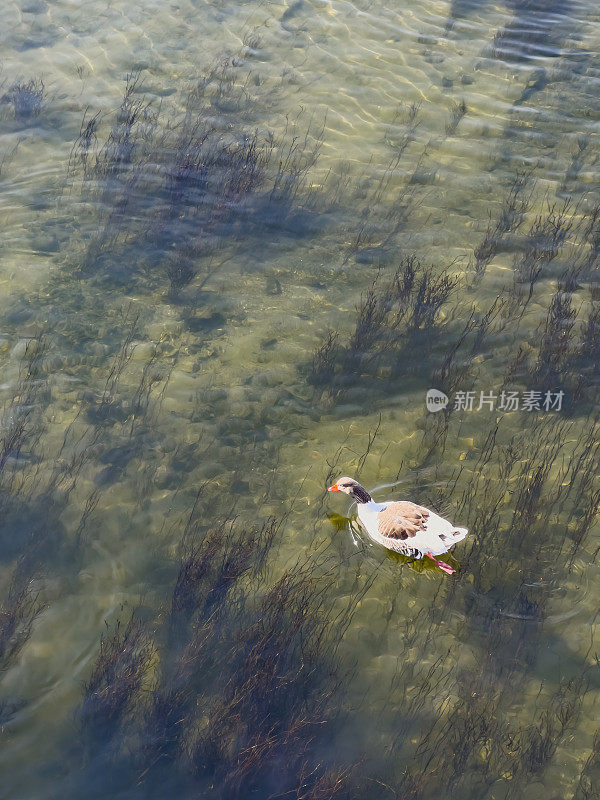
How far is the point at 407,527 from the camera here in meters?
5.36

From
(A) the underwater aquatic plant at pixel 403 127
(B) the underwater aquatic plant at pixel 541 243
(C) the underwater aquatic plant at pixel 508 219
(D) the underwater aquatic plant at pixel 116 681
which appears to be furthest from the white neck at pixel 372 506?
(A) the underwater aquatic plant at pixel 403 127

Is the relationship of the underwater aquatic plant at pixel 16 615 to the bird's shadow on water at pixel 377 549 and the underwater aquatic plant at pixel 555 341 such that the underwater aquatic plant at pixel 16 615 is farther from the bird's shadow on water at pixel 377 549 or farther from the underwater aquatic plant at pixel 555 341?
the underwater aquatic plant at pixel 555 341

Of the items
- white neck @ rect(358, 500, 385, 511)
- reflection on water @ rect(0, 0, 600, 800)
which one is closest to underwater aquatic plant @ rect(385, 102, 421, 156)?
reflection on water @ rect(0, 0, 600, 800)

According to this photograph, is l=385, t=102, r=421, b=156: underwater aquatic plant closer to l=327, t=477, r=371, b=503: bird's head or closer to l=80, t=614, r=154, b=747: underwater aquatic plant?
l=327, t=477, r=371, b=503: bird's head

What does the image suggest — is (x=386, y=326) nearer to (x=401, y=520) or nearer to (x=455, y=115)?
(x=401, y=520)

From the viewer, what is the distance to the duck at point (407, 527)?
17.5ft

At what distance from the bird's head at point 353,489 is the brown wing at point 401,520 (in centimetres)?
20

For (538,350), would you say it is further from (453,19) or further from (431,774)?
(453,19)

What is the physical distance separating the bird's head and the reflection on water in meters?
0.30

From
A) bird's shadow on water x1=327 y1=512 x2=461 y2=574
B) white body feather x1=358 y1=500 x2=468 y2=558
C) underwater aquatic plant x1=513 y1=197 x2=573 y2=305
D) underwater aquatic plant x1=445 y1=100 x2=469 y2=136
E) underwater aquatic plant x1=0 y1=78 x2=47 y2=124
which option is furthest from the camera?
underwater aquatic plant x1=445 y1=100 x2=469 y2=136

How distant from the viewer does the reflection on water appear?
15.5 ft

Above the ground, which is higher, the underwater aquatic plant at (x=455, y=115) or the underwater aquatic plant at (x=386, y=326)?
the underwater aquatic plant at (x=455, y=115)

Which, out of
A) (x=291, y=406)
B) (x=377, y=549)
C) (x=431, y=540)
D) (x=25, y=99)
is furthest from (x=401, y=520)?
(x=25, y=99)

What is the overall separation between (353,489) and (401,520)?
529mm
